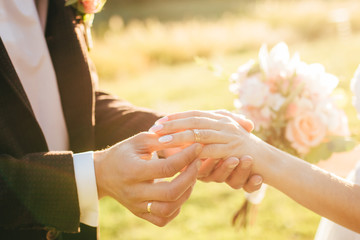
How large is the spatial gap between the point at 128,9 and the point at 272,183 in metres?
24.4

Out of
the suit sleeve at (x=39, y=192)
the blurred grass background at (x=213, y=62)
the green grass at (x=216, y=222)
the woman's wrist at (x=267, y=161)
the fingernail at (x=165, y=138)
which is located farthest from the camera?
the blurred grass background at (x=213, y=62)

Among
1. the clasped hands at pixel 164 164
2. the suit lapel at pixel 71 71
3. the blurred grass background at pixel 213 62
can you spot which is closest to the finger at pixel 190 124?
the clasped hands at pixel 164 164

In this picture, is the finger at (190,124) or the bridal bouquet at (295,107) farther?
the bridal bouquet at (295,107)

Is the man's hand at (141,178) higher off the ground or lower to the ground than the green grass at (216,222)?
higher

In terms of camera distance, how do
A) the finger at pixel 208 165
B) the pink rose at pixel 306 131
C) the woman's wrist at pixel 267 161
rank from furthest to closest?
the pink rose at pixel 306 131 < the finger at pixel 208 165 < the woman's wrist at pixel 267 161

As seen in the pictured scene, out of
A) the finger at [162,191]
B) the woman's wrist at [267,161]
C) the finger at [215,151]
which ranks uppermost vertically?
the finger at [162,191]

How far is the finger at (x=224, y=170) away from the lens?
2.12 metres

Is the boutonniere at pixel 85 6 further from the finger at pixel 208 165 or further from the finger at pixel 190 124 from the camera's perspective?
the finger at pixel 208 165

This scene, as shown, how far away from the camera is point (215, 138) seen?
2.13 metres

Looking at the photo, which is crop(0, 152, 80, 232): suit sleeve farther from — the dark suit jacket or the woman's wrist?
the woman's wrist

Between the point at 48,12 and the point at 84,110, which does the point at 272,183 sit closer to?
the point at 84,110

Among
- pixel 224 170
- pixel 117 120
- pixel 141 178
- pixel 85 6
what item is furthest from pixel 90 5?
pixel 224 170

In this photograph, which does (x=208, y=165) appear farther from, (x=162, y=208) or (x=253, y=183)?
(x=162, y=208)

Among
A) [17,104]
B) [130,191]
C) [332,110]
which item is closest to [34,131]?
[17,104]
